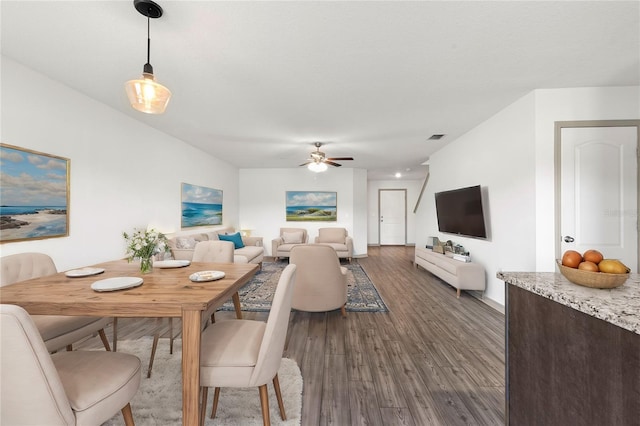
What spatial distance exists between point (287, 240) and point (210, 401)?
4.92 metres

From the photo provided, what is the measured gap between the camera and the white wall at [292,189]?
7051 mm

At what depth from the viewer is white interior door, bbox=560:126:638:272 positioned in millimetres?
2533

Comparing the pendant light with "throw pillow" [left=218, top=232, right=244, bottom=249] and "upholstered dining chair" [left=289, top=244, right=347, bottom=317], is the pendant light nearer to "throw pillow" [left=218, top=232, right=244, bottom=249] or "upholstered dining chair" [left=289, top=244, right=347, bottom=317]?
"upholstered dining chair" [left=289, top=244, right=347, bottom=317]

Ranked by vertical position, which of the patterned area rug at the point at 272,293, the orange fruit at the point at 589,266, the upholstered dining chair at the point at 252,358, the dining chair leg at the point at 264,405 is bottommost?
the patterned area rug at the point at 272,293

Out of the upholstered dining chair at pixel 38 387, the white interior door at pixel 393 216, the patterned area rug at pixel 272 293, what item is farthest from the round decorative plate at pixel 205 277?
the white interior door at pixel 393 216

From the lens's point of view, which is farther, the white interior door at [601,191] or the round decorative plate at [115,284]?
the white interior door at [601,191]

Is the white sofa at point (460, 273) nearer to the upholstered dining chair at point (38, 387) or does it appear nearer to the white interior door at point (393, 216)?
the upholstered dining chair at point (38, 387)

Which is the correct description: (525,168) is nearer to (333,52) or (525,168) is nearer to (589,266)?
(589,266)

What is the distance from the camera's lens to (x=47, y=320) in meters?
1.67

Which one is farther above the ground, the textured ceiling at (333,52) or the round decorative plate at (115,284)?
the textured ceiling at (333,52)

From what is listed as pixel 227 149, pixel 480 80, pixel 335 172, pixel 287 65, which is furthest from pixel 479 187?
pixel 227 149

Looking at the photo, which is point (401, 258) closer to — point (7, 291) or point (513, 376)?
point (513, 376)

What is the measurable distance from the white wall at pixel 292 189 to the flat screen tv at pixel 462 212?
267cm

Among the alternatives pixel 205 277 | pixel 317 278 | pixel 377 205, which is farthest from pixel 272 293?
pixel 377 205
